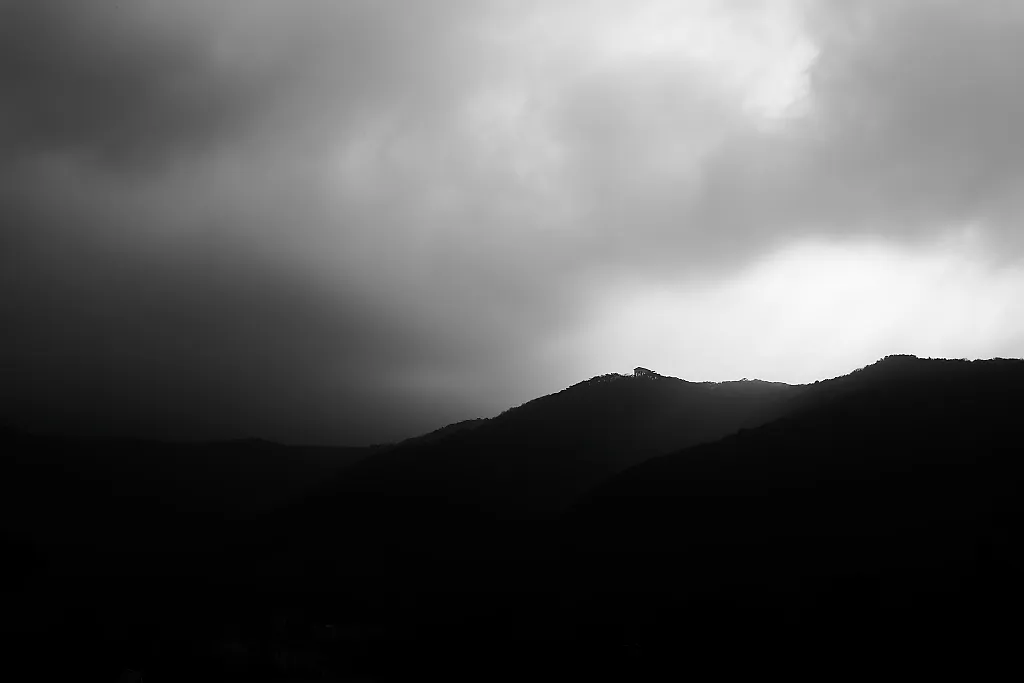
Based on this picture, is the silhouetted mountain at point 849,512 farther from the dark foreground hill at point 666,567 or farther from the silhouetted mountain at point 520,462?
the silhouetted mountain at point 520,462

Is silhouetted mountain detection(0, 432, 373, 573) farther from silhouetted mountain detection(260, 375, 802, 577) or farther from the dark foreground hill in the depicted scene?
the dark foreground hill

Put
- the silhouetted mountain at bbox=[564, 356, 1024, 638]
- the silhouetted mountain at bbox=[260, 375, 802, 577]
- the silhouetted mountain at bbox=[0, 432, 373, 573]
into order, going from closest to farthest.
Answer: the silhouetted mountain at bbox=[564, 356, 1024, 638] < the silhouetted mountain at bbox=[260, 375, 802, 577] < the silhouetted mountain at bbox=[0, 432, 373, 573]

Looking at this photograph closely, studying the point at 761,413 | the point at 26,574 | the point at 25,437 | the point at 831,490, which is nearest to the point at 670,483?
the point at 831,490

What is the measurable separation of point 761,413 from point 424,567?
33.5 m

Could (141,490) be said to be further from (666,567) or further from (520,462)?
(666,567)

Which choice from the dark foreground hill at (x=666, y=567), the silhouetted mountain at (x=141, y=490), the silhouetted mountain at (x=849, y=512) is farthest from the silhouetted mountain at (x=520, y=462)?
the silhouetted mountain at (x=141, y=490)

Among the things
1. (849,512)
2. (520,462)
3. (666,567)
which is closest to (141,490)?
(520,462)

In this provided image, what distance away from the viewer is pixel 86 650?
36.0 m

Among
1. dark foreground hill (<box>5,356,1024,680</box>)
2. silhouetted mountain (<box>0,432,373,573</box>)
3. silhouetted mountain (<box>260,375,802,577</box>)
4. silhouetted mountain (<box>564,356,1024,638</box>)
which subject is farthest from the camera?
silhouetted mountain (<box>0,432,373,573</box>)

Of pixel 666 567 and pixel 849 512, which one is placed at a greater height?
pixel 849 512

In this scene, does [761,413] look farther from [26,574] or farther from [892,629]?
[26,574]

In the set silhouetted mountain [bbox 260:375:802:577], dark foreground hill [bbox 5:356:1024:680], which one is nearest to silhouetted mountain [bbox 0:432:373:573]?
silhouetted mountain [bbox 260:375:802:577]

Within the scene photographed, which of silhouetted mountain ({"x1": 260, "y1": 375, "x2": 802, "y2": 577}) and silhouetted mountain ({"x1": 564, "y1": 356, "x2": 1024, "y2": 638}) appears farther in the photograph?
silhouetted mountain ({"x1": 260, "y1": 375, "x2": 802, "y2": 577})

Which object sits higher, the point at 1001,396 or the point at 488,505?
the point at 1001,396
